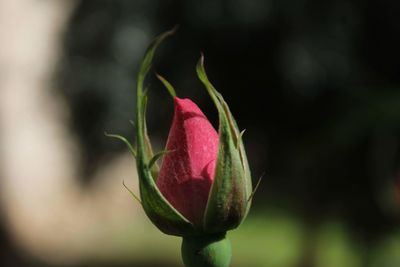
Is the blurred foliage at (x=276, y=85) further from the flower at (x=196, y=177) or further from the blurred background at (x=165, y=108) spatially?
the flower at (x=196, y=177)

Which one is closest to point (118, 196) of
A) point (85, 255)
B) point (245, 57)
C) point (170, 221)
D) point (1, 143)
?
point (85, 255)

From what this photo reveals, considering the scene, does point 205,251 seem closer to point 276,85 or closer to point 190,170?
point 190,170

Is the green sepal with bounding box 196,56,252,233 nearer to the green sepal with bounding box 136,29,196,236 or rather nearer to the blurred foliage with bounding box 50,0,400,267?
the green sepal with bounding box 136,29,196,236

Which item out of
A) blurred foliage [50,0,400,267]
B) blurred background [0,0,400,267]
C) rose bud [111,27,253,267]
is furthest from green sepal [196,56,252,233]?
blurred background [0,0,400,267]

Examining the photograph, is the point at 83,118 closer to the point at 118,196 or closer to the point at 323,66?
the point at 118,196

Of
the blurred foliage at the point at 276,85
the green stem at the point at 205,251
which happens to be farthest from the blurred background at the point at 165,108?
the green stem at the point at 205,251

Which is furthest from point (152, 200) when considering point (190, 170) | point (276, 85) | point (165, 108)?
point (165, 108)
